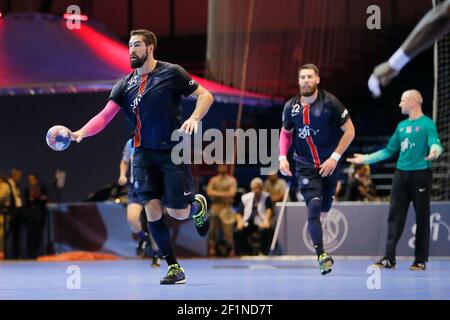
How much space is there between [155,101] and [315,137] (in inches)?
101

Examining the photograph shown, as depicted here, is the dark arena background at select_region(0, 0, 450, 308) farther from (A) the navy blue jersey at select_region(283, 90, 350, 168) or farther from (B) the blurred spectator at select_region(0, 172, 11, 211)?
(A) the navy blue jersey at select_region(283, 90, 350, 168)

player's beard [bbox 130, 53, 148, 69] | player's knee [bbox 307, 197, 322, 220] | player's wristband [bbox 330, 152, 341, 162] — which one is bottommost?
player's knee [bbox 307, 197, 322, 220]

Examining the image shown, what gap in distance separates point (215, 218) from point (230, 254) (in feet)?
2.44

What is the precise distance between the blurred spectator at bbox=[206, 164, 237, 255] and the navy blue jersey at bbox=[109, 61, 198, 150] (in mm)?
8424

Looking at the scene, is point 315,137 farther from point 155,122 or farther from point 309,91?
point 155,122

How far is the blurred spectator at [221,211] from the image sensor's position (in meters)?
16.5

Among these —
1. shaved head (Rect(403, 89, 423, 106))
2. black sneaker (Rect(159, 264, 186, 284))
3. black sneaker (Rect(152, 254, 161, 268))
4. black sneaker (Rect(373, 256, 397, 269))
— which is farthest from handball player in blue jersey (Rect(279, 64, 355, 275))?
black sneaker (Rect(152, 254, 161, 268))

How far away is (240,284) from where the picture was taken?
330 inches

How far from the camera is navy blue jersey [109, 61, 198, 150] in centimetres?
795

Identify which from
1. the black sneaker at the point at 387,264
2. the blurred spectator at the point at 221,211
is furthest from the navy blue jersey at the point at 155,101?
the blurred spectator at the point at 221,211

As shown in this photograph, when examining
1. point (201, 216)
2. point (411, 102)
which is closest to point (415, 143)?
point (411, 102)

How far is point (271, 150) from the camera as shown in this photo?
17.6m
